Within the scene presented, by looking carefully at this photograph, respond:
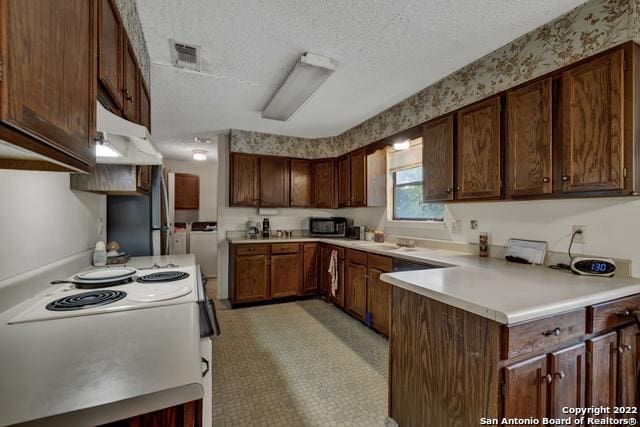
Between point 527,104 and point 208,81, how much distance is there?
8.29 ft

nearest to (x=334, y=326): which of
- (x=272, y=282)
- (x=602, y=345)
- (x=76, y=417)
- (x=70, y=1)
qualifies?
(x=272, y=282)

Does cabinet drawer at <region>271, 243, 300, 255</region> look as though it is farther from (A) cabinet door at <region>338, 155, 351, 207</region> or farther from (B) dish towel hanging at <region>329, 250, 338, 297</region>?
(A) cabinet door at <region>338, 155, 351, 207</region>

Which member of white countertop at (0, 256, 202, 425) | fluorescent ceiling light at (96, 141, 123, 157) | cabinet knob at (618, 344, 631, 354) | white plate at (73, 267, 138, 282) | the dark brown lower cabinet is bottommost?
cabinet knob at (618, 344, 631, 354)

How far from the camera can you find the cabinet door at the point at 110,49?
1.09 m

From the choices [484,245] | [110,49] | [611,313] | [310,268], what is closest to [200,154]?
[310,268]

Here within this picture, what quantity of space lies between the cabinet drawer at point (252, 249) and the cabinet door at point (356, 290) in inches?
45.5

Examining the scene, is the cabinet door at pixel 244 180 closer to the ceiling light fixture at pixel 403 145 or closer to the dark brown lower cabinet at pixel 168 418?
the ceiling light fixture at pixel 403 145

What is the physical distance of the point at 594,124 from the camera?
5.15ft

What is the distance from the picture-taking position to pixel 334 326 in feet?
10.4

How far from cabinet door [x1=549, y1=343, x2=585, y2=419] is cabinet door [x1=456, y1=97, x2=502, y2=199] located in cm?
110

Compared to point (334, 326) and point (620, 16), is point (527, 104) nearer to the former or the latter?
point (620, 16)

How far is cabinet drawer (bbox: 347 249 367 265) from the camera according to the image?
3150mm

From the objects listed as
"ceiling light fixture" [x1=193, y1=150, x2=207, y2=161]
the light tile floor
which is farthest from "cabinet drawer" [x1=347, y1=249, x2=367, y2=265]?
"ceiling light fixture" [x1=193, y1=150, x2=207, y2=161]

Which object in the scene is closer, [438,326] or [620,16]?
[438,326]
